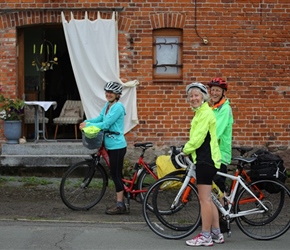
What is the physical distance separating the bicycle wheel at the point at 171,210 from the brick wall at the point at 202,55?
463 cm

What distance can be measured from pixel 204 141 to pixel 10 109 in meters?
5.99

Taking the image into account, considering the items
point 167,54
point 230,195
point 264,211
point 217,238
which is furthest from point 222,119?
point 167,54

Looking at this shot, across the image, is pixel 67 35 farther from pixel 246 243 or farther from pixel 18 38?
pixel 246 243

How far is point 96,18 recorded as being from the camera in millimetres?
11445

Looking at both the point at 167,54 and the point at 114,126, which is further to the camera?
the point at 167,54

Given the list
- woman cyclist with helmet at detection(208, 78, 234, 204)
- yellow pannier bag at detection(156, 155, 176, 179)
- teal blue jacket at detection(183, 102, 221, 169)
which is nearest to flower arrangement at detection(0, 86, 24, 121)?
yellow pannier bag at detection(156, 155, 176, 179)

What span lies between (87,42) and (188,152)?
5.60 m

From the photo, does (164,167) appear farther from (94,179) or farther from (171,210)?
(171,210)

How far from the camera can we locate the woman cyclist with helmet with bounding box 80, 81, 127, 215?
7.96m

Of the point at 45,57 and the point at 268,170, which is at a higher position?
the point at 45,57

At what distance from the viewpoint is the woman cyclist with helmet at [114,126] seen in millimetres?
7961

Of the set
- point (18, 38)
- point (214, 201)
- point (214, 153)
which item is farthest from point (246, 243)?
point (18, 38)

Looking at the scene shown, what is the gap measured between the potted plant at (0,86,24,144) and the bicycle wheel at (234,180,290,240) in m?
5.83

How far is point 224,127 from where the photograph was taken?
695 cm
